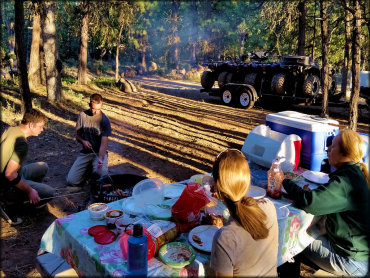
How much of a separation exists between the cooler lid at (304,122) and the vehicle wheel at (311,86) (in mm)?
9386

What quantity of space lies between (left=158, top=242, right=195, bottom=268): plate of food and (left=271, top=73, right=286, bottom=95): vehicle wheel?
1237 centimetres

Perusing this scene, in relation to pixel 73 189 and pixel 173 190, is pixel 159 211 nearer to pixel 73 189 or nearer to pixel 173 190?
pixel 173 190

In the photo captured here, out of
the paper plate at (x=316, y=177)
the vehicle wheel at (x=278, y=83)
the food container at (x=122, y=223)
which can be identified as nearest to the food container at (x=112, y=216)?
the food container at (x=122, y=223)

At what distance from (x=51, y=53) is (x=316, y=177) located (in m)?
10.7

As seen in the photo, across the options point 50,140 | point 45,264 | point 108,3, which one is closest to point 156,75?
point 108,3

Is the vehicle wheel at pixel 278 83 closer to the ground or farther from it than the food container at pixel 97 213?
farther from it

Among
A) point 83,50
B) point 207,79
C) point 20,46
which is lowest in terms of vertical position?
point 207,79

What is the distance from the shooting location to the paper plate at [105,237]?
86.3 inches

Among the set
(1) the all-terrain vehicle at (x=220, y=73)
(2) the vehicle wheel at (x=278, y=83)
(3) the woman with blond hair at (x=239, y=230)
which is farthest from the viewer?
(1) the all-terrain vehicle at (x=220, y=73)

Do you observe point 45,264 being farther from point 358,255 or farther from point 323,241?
point 358,255

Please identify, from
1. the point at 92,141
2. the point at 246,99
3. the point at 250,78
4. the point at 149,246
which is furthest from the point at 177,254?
the point at 250,78

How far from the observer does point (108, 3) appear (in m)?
16.7

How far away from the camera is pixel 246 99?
45.8 ft

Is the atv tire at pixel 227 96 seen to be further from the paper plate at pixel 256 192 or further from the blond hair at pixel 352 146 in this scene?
the blond hair at pixel 352 146
